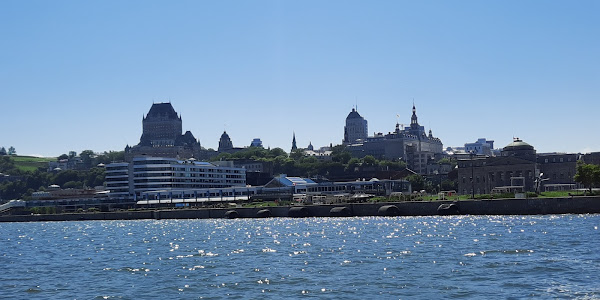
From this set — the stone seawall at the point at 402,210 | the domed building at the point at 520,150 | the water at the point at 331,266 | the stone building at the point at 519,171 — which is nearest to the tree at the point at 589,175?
the stone seawall at the point at 402,210

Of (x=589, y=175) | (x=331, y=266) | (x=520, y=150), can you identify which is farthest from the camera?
(x=520, y=150)

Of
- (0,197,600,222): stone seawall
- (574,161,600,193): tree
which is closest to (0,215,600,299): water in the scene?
(0,197,600,222): stone seawall

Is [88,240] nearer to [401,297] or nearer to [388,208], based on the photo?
[388,208]

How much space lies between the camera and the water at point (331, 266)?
44.0 meters

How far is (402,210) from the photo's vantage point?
5128 inches

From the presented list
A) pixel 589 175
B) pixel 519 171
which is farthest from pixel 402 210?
pixel 519 171

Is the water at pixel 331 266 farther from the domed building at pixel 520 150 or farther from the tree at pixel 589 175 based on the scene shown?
the domed building at pixel 520 150

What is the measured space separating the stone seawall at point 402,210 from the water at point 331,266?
24.8 meters

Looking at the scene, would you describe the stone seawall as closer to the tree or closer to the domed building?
the tree

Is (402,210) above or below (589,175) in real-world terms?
below

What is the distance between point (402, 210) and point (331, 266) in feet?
251

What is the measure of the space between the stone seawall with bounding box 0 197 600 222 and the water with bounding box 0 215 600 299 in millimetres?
24793

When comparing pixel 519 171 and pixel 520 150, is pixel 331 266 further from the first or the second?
pixel 520 150

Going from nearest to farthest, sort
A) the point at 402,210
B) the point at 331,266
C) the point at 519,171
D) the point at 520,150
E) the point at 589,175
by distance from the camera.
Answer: the point at 331,266 → the point at 402,210 → the point at 589,175 → the point at 519,171 → the point at 520,150
